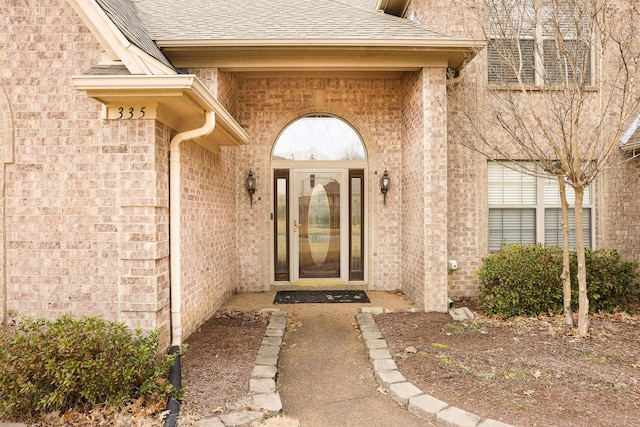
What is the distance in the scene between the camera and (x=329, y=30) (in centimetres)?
589

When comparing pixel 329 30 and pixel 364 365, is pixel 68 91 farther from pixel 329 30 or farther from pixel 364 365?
pixel 364 365

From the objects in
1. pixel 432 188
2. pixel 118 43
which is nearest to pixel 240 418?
pixel 118 43

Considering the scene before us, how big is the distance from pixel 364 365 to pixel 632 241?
605cm

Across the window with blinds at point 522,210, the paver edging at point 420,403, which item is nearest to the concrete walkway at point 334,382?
the paver edging at point 420,403

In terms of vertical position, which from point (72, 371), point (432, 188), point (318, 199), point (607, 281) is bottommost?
point (72, 371)

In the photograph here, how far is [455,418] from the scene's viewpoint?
116 inches

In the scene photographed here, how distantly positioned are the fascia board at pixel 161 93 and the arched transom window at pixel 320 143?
3144 mm

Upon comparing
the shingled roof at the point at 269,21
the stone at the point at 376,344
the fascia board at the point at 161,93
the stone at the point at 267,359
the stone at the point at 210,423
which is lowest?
the stone at the point at 210,423

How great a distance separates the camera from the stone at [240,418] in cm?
289

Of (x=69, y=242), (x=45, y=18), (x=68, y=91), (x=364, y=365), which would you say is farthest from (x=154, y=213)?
(x=364, y=365)

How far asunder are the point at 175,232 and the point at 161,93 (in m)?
1.54

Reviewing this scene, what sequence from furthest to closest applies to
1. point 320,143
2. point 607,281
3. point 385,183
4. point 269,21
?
point 320,143 < point 385,183 < point 269,21 < point 607,281

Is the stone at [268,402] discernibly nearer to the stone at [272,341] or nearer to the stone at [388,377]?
the stone at [388,377]

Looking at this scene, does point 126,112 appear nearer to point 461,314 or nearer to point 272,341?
point 272,341
